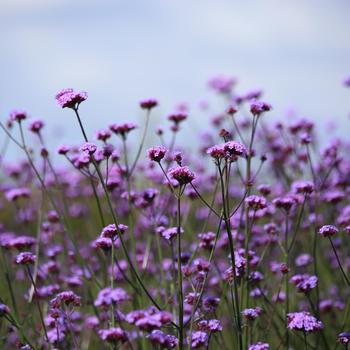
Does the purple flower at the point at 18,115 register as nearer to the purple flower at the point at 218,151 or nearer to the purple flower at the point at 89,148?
the purple flower at the point at 89,148

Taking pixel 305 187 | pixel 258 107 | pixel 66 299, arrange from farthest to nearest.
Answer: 1. pixel 305 187
2. pixel 258 107
3. pixel 66 299

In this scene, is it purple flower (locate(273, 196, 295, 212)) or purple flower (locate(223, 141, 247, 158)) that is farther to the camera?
purple flower (locate(273, 196, 295, 212))

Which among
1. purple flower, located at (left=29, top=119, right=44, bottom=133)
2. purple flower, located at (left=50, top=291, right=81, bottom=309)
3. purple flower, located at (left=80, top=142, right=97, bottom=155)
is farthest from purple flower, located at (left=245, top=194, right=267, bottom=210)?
purple flower, located at (left=29, top=119, right=44, bottom=133)

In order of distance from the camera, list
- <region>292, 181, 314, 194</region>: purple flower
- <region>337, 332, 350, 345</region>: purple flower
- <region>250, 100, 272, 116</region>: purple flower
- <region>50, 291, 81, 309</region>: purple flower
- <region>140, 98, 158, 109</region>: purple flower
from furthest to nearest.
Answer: <region>140, 98, 158, 109</region>: purple flower → <region>292, 181, 314, 194</region>: purple flower → <region>250, 100, 272, 116</region>: purple flower → <region>50, 291, 81, 309</region>: purple flower → <region>337, 332, 350, 345</region>: purple flower

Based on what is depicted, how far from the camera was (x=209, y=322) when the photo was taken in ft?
12.0

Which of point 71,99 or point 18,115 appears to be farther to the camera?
point 18,115

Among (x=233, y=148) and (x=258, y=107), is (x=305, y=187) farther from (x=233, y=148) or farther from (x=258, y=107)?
(x=233, y=148)

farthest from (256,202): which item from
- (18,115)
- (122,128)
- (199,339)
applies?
(18,115)

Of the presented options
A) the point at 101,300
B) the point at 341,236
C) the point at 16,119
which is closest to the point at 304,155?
the point at 341,236

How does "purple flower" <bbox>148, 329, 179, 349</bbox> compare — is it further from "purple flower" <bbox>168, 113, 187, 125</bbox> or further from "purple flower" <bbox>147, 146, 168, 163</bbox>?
"purple flower" <bbox>168, 113, 187, 125</bbox>

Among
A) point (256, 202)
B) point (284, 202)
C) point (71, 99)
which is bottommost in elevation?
point (256, 202)

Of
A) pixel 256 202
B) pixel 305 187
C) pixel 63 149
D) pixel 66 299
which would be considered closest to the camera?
pixel 66 299

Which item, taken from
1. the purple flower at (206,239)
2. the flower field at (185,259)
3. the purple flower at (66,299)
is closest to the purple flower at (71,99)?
the flower field at (185,259)

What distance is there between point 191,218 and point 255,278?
4604mm
